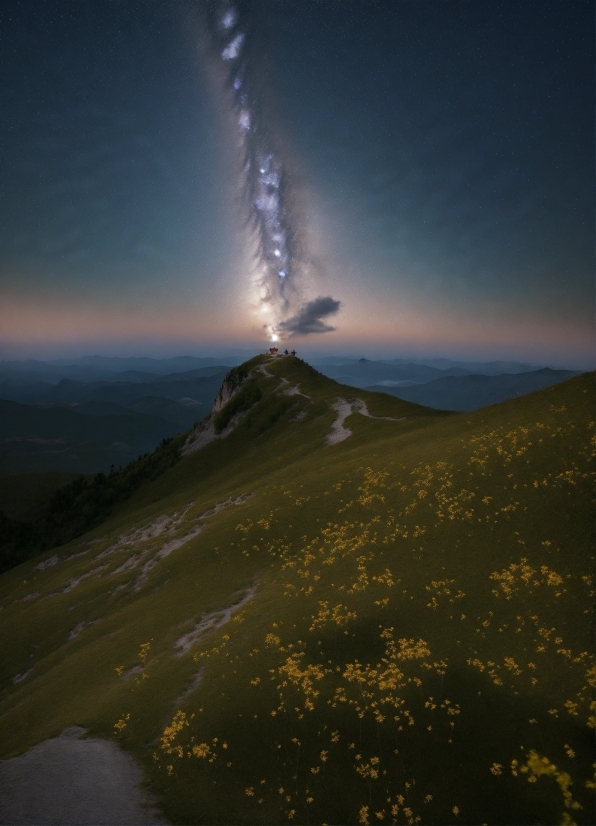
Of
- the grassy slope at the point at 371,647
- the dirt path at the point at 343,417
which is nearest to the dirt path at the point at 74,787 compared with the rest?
the grassy slope at the point at 371,647

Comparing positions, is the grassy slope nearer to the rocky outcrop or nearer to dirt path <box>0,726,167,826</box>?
dirt path <box>0,726,167,826</box>

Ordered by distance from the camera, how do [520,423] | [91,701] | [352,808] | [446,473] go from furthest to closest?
1. [520,423]
2. [446,473]
3. [91,701]
4. [352,808]

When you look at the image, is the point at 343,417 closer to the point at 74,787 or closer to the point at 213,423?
the point at 213,423

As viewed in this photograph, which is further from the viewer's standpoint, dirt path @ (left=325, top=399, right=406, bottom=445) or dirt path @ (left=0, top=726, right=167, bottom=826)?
dirt path @ (left=325, top=399, right=406, bottom=445)

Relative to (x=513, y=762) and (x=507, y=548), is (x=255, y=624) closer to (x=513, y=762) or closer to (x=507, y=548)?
(x=513, y=762)

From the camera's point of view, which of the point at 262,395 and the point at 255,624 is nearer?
the point at 255,624

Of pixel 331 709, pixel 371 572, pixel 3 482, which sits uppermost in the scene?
pixel 371 572

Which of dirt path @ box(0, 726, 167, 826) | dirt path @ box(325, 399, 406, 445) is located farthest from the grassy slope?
dirt path @ box(325, 399, 406, 445)

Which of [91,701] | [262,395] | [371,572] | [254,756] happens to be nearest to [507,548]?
[371,572]
